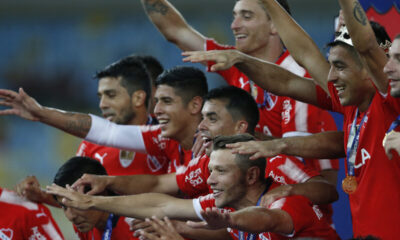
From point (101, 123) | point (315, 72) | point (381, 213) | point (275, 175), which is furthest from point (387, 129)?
point (101, 123)

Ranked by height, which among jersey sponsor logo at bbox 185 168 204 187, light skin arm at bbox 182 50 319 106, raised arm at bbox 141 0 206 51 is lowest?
jersey sponsor logo at bbox 185 168 204 187

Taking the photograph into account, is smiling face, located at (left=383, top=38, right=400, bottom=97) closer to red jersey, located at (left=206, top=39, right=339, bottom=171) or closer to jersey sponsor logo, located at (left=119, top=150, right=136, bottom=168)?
red jersey, located at (left=206, top=39, right=339, bottom=171)

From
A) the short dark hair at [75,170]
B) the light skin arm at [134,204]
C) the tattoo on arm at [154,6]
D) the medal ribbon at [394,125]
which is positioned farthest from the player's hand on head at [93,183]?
the medal ribbon at [394,125]

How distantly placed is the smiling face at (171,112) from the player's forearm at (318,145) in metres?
1.05

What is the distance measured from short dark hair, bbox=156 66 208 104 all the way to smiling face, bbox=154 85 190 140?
1.3 inches

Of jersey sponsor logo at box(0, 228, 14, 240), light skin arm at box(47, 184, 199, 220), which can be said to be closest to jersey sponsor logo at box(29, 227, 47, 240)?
jersey sponsor logo at box(0, 228, 14, 240)

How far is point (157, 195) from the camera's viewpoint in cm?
374

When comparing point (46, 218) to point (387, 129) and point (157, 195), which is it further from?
point (387, 129)

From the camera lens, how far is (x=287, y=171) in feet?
13.1

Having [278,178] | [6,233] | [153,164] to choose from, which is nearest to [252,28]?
[278,178]

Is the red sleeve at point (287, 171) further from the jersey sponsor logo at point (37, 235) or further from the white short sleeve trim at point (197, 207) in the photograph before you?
the jersey sponsor logo at point (37, 235)

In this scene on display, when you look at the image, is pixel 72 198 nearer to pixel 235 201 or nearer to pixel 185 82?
pixel 235 201

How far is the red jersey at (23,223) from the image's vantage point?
4355 mm

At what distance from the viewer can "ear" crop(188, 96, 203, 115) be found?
4527 millimetres
